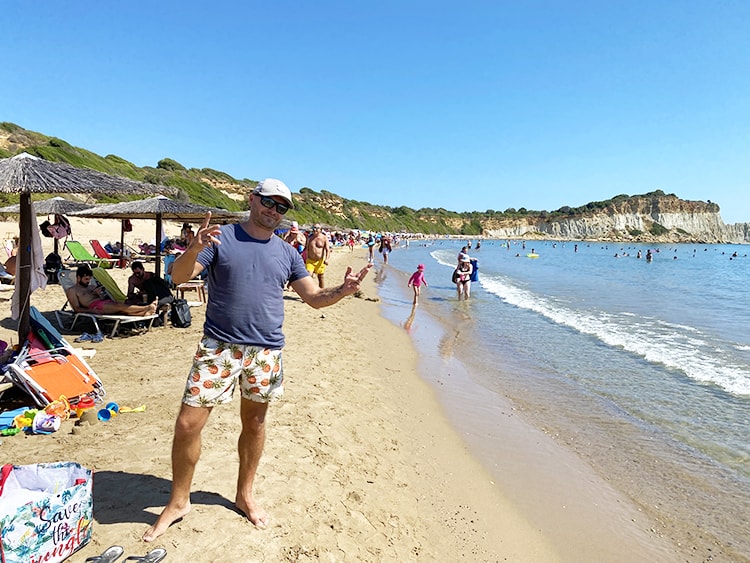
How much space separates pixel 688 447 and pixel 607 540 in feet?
7.65

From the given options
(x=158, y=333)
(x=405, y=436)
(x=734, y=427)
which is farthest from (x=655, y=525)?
(x=158, y=333)

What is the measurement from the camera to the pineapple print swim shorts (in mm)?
2299

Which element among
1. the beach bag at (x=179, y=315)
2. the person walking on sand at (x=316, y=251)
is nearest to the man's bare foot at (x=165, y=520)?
the beach bag at (x=179, y=315)

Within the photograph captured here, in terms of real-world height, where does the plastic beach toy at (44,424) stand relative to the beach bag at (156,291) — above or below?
below

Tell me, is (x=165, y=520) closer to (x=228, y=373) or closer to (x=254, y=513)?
(x=254, y=513)

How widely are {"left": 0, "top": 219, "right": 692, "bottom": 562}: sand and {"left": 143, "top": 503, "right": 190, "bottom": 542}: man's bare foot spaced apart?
4cm

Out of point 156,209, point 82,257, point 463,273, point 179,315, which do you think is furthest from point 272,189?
point 82,257

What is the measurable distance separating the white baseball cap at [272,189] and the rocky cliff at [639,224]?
14340 cm

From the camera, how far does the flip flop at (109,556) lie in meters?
2.19

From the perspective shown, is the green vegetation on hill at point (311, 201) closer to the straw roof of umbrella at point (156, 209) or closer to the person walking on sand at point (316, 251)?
the straw roof of umbrella at point (156, 209)

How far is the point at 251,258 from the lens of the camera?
234 cm

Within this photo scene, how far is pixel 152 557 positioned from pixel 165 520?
260 mm

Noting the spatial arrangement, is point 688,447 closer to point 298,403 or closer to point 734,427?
point 734,427

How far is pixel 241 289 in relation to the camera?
2320 mm
